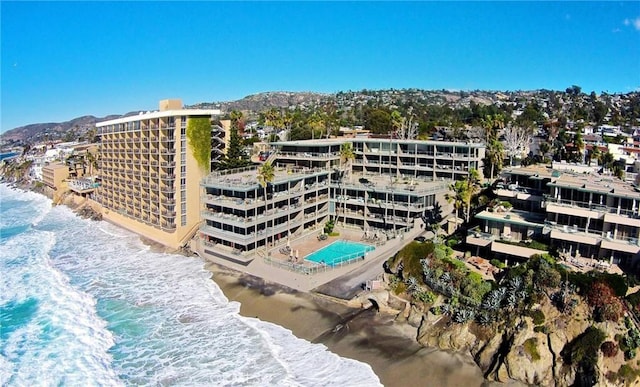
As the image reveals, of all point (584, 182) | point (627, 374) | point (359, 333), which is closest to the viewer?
point (627, 374)

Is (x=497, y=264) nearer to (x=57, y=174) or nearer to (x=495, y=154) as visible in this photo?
(x=495, y=154)

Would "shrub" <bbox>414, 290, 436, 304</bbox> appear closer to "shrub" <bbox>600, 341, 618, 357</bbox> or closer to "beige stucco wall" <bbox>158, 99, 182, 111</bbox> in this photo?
"shrub" <bbox>600, 341, 618, 357</bbox>

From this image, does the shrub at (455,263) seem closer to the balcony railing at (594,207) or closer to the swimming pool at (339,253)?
the swimming pool at (339,253)

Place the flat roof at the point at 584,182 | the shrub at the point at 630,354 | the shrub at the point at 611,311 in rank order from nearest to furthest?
the shrub at the point at 630,354
the shrub at the point at 611,311
the flat roof at the point at 584,182

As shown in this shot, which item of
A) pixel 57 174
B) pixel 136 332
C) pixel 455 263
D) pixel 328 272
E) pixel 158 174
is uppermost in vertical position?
pixel 158 174

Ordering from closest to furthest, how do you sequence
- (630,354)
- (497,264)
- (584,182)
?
(630,354) → (497,264) → (584,182)

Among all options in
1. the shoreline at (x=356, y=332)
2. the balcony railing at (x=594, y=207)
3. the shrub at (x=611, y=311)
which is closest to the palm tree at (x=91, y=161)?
the shoreline at (x=356, y=332)

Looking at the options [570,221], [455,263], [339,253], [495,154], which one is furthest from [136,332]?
[495,154]
